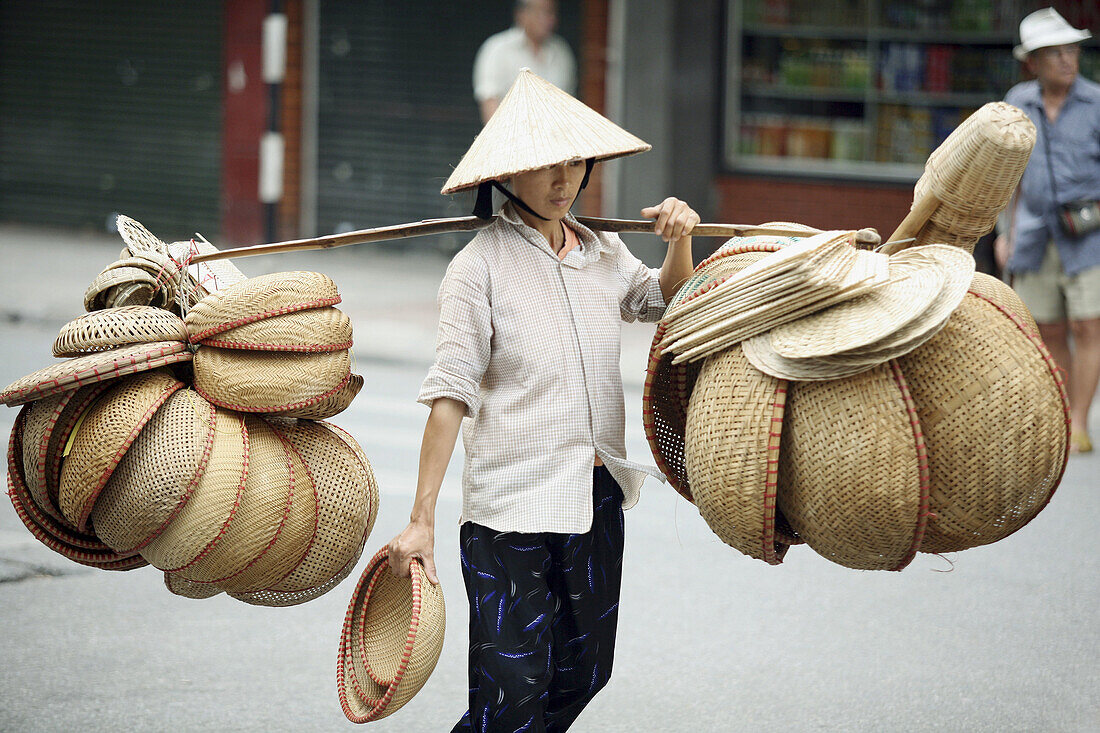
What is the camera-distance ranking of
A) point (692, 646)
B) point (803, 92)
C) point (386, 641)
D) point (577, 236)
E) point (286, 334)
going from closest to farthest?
point (286, 334) → point (386, 641) → point (577, 236) → point (692, 646) → point (803, 92)

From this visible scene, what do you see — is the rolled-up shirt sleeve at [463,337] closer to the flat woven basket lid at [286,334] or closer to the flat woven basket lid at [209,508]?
the flat woven basket lid at [286,334]

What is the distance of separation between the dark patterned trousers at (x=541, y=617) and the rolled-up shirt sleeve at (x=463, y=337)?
0.34 m

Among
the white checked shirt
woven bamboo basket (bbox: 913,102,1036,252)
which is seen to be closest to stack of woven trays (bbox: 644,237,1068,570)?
woven bamboo basket (bbox: 913,102,1036,252)

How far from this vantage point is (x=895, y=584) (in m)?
5.16

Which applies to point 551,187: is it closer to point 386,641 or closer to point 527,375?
point 527,375

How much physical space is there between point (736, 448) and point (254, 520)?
103cm

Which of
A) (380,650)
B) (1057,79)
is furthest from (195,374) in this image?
(1057,79)

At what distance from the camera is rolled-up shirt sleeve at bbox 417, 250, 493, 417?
2863mm

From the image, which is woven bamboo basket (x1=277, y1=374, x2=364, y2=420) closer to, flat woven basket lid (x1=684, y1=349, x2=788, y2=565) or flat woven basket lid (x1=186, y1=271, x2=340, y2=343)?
flat woven basket lid (x1=186, y1=271, x2=340, y2=343)

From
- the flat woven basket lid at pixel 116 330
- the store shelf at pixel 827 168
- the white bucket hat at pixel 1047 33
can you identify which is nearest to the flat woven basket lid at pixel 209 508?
the flat woven basket lid at pixel 116 330

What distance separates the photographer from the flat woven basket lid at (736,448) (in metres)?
2.49

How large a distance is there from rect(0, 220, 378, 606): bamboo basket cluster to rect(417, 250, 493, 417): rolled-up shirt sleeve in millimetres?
237

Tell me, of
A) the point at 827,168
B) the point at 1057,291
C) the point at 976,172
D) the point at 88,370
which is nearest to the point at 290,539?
the point at 88,370

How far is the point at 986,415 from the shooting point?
2430mm
